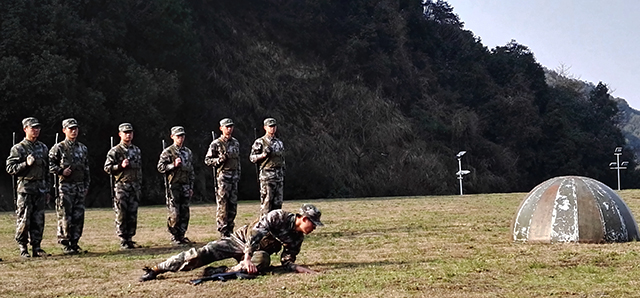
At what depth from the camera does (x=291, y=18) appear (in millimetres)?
57625

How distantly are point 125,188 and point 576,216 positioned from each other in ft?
24.8

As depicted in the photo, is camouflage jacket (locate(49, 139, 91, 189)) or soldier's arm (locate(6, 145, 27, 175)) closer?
soldier's arm (locate(6, 145, 27, 175))

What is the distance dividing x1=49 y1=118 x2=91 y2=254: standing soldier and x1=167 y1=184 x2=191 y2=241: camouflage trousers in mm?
1635

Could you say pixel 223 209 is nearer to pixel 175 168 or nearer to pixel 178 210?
pixel 178 210

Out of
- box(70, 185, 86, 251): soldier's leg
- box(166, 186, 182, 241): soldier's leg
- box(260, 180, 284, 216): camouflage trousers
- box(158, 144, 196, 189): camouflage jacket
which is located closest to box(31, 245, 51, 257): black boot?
box(70, 185, 86, 251): soldier's leg

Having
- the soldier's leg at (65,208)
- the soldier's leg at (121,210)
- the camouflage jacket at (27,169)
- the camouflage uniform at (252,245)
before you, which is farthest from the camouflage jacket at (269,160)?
the camouflage uniform at (252,245)

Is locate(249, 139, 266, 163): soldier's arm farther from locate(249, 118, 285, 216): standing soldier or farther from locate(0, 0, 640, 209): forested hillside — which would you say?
locate(0, 0, 640, 209): forested hillside

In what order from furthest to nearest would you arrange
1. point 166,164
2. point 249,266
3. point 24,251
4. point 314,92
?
point 314,92
point 166,164
point 24,251
point 249,266

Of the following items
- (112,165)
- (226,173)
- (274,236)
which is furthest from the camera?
(226,173)

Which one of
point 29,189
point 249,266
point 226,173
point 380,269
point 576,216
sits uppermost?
point 226,173

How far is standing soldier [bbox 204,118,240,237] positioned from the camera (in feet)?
53.8

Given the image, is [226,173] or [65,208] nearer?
[65,208]

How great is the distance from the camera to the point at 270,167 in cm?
1652

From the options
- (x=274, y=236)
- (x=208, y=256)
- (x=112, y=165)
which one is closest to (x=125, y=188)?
(x=112, y=165)
